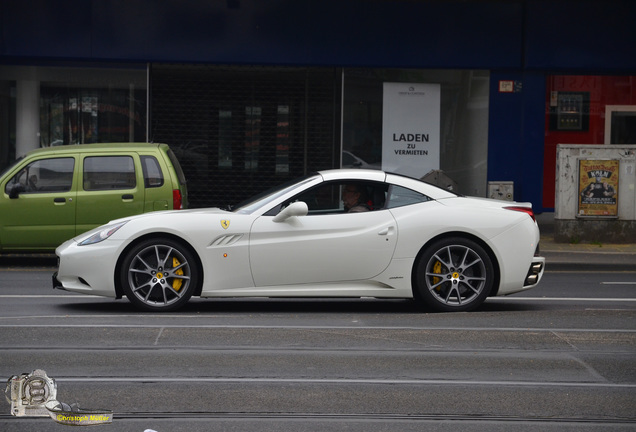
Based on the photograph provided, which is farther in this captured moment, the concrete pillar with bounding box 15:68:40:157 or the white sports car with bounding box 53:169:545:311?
the concrete pillar with bounding box 15:68:40:157

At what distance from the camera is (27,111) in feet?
60.3

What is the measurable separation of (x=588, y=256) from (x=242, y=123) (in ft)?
22.8

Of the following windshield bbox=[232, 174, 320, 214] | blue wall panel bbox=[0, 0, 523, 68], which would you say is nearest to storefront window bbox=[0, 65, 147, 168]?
blue wall panel bbox=[0, 0, 523, 68]

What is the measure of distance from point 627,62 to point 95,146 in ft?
33.6

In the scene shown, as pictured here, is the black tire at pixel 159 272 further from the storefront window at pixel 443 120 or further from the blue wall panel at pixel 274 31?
the storefront window at pixel 443 120

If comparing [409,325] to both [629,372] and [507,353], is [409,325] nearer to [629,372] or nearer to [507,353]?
[507,353]

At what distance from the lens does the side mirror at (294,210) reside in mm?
8938

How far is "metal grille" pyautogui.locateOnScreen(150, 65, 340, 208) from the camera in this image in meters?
18.5

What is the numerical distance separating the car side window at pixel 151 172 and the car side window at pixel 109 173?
0.15 metres

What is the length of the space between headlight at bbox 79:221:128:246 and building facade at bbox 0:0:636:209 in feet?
31.1

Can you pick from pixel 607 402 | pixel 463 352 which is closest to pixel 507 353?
pixel 463 352

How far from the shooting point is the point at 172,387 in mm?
6293

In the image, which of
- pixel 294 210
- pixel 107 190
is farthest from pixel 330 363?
pixel 107 190

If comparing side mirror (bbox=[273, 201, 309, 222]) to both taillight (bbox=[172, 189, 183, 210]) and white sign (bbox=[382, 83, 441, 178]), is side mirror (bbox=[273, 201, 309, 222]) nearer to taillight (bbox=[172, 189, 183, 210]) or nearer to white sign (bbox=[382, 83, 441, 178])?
taillight (bbox=[172, 189, 183, 210])
